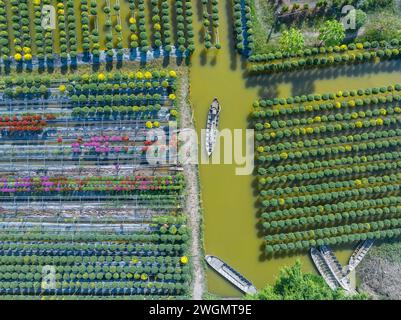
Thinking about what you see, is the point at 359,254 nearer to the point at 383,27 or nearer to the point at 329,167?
the point at 329,167

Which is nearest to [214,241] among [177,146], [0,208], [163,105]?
[177,146]

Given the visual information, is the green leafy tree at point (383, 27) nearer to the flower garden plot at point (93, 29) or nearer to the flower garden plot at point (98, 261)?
the flower garden plot at point (93, 29)

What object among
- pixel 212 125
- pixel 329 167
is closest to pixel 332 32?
pixel 329 167

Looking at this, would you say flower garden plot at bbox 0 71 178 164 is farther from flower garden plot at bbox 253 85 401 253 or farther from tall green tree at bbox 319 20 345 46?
tall green tree at bbox 319 20 345 46

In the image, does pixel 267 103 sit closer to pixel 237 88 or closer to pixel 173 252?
pixel 237 88

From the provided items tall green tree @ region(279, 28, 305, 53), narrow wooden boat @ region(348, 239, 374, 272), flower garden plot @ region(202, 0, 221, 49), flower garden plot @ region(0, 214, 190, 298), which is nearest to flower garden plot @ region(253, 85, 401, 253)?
narrow wooden boat @ region(348, 239, 374, 272)
